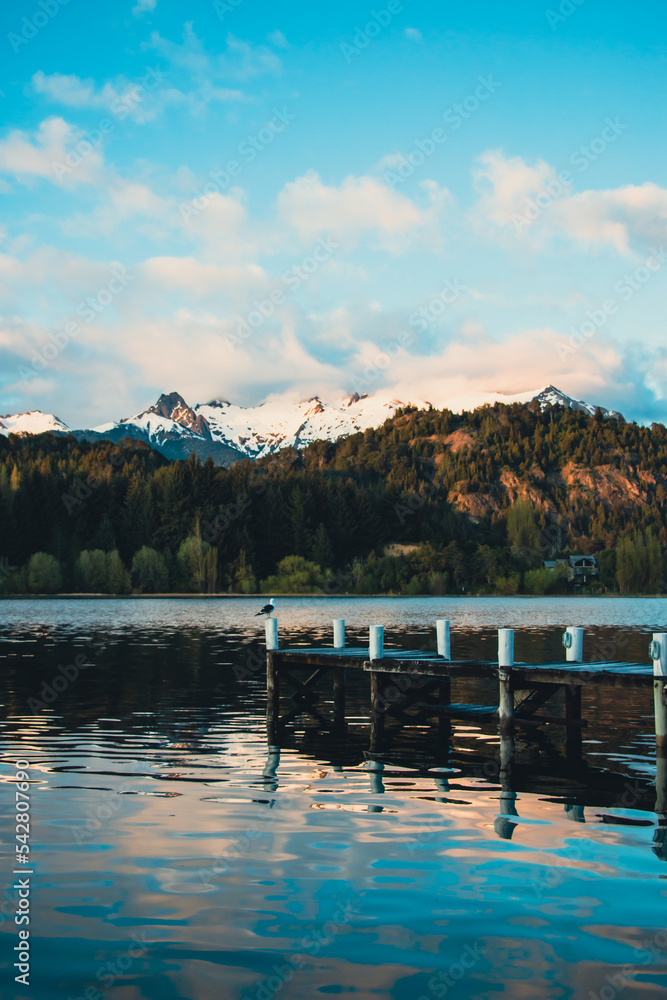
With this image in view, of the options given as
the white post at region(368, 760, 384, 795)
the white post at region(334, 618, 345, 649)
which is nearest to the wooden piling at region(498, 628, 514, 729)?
the white post at region(368, 760, 384, 795)

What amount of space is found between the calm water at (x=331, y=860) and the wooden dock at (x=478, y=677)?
0.79 meters

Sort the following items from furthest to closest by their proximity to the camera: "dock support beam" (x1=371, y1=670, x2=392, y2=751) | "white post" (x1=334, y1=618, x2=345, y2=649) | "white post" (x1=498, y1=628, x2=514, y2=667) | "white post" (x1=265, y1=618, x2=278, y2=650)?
1. "white post" (x1=334, y1=618, x2=345, y2=649)
2. "white post" (x1=265, y1=618, x2=278, y2=650)
3. "dock support beam" (x1=371, y1=670, x2=392, y2=751)
4. "white post" (x1=498, y1=628, x2=514, y2=667)

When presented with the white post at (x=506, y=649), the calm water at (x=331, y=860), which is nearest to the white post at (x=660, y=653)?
the calm water at (x=331, y=860)

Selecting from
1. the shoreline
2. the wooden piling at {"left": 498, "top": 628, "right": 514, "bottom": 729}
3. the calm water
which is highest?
the wooden piling at {"left": 498, "top": 628, "right": 514, "bottom": 729}

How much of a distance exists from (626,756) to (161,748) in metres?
10.8

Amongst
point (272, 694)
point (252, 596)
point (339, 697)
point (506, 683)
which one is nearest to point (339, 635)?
point (339, 697)

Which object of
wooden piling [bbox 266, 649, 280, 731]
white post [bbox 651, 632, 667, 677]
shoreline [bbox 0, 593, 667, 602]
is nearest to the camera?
white post [bbox 651, 632, 667, 677]

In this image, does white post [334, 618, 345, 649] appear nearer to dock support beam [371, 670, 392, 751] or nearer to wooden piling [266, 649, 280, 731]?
wooden piling [266, 649, 280, 731]

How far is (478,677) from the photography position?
23.3m

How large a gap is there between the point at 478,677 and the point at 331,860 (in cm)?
1109

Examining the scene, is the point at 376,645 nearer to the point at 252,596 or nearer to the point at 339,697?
the point at 339,697

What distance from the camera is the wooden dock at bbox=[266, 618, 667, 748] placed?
805 inches

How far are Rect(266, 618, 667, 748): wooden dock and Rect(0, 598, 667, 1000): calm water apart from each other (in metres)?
0.79

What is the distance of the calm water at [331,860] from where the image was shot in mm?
9400
